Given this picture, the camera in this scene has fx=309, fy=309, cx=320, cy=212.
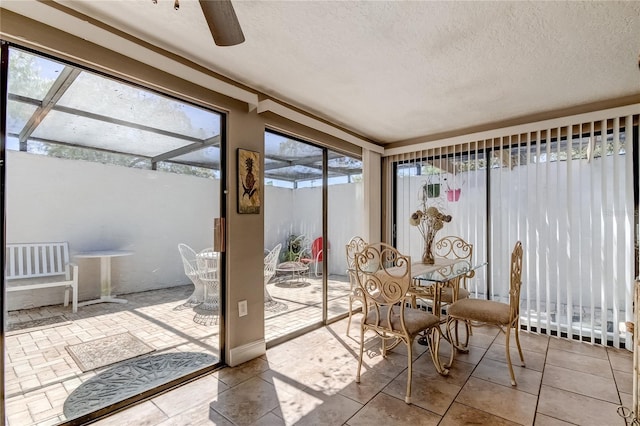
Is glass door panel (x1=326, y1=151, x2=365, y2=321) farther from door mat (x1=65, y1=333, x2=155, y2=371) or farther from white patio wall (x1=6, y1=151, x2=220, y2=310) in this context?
door mat (x1=65, y1=333, x2=155, y2=371)

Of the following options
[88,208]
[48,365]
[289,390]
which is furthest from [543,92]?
[48,365]

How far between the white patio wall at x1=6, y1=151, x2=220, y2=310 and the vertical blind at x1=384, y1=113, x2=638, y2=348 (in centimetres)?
301

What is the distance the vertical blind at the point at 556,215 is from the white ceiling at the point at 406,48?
18.1 inches

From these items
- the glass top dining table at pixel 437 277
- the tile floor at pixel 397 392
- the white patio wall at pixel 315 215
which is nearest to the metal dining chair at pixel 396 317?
the tile floor at pixel 397 392

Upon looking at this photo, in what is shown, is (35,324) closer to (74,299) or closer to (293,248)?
(74,299)

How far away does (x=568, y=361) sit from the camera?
264 centimetres

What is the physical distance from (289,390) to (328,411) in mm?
355

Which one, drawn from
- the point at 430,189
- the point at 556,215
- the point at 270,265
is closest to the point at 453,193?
the point at 430,189

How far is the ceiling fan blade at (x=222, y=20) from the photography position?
115cm

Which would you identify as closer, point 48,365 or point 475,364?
point 48,365

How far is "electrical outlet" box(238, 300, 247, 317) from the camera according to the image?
2619 mm

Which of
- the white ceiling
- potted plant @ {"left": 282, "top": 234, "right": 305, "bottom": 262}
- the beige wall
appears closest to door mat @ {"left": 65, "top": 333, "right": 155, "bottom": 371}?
the beige wall

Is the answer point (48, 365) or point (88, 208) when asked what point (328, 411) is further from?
point (88, 208)

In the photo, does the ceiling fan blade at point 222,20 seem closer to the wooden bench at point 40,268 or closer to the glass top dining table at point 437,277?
the wooden bench at point 40,268
